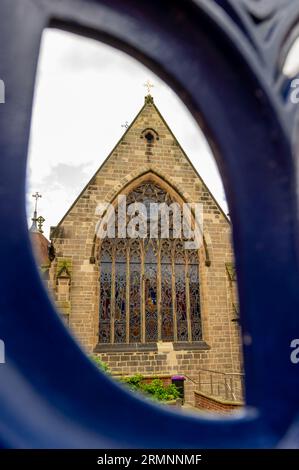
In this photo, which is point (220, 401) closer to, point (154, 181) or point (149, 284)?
point (149, 284)

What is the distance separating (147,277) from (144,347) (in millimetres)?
1848

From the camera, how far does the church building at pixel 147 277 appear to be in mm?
9289

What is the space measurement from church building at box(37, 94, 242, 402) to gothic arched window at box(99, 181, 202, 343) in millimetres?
26

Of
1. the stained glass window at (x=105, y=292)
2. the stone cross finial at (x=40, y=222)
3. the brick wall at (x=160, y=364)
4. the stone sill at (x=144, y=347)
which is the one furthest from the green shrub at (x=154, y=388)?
the stone cross finial at (x=40, y=222)

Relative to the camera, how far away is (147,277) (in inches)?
397

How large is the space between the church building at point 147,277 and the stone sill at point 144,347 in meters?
0.02

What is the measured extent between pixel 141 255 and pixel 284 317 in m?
8.98

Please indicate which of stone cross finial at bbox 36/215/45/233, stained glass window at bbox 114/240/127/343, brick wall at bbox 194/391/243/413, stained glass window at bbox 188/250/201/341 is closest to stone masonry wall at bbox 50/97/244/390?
stained glass window at bbox 188/250/201/341

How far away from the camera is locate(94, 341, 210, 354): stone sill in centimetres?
917

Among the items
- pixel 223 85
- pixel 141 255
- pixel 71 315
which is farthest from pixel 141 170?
pixel 223 85

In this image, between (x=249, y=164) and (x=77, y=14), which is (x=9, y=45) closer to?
(x=77, y=14)

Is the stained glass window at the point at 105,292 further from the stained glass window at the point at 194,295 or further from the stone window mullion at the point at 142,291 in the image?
the stained glass window at the point at 194,295

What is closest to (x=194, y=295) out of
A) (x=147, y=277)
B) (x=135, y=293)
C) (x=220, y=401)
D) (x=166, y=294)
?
(x=166, y=294)

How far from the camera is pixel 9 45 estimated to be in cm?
115
